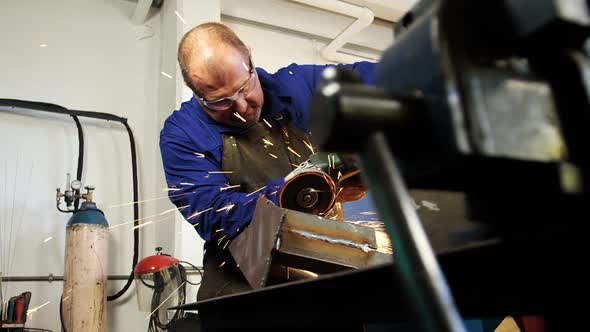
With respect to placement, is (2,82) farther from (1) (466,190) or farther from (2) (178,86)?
(1) (466,190)

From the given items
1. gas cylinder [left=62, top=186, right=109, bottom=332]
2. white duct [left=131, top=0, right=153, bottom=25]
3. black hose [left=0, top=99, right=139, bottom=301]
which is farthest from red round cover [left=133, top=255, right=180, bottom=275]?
white duct [left=131, top=0, right=153, bottom=25]

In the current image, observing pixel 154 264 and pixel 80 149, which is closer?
pixel 154 264

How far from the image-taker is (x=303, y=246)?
55.5 inches

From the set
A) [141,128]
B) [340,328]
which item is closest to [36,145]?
[141,128]

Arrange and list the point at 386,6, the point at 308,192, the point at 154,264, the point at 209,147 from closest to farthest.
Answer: the point at 308,192 → the point at 209,147 → the point at 154,264 → the point at 386,6

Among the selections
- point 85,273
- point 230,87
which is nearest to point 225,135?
point 230,87

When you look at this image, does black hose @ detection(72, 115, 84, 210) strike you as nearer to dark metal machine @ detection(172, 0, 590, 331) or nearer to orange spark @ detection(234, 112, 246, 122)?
orange spark @ detection(234, 112, 246, 122)

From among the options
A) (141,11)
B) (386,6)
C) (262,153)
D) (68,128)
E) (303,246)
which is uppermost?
(386,6)

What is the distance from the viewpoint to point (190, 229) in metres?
3.66

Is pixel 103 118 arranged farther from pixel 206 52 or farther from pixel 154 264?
pixel 206 52

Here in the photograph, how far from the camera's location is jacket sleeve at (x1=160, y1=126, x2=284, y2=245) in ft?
5.88

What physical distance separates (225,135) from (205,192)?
309 mm

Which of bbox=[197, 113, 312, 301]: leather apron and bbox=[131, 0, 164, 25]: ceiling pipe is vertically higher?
bbox=[131, 0, 164, 25]: ceiling pipe

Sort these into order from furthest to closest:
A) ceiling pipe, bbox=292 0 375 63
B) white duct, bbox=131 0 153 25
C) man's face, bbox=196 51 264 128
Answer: ceiling pipe, bbox=292 0 375 63 < white duct, bbox=131 0 153 25 < man's face, bbox=196 51 264 128
